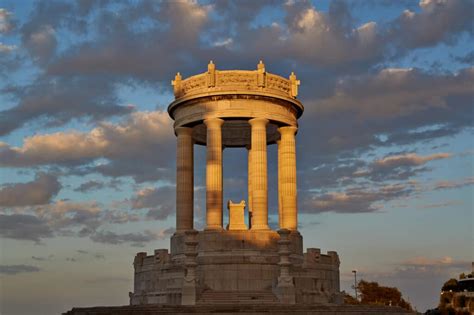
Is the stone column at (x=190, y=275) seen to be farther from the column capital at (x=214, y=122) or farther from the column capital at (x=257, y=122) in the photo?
the column capital at (x=257, y=122)

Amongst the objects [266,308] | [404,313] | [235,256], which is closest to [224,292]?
[235,256]

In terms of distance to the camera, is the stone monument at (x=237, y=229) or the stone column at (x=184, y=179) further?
the stone column at (x=184, y=179)

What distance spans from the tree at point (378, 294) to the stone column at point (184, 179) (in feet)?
161

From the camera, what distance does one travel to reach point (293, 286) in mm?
49750

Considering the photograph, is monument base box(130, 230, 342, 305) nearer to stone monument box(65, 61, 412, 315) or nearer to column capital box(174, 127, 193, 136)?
stone monument box(65, 61, 412, 315)

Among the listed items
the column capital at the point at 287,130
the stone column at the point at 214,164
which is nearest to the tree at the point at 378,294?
the column capital at the point at 287,130

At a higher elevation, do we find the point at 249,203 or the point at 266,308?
the point at 249,203

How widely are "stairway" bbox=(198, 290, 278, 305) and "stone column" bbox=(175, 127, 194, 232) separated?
35.1 feet

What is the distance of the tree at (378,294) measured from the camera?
103 m

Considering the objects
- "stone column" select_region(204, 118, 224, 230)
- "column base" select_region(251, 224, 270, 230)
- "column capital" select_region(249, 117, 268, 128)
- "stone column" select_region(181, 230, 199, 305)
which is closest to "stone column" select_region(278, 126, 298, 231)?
"column capital" select_region(249, 117, 268, 128)

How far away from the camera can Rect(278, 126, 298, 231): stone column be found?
6141cm

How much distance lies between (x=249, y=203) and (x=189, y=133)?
889 cm

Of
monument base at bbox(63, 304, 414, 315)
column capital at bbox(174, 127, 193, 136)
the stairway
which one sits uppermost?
column capital at bbox(174, 127, 193, 136)

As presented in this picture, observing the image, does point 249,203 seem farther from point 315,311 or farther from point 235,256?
point 315,311
